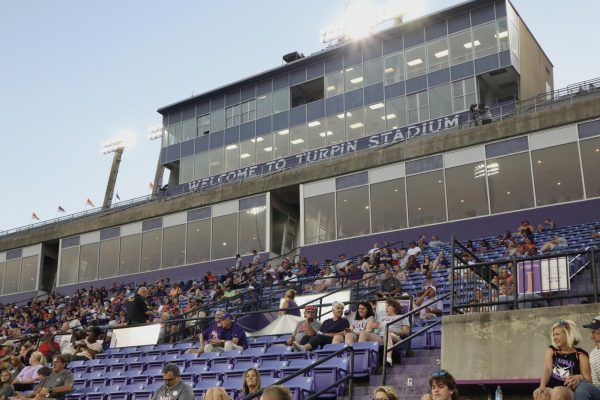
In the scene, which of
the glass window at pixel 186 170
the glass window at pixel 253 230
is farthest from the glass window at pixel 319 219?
the glass window at pixel 186 170

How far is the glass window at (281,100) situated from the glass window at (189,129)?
526 cm

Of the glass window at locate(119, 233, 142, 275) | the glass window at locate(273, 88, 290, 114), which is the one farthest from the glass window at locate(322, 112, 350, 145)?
the glass window at locate(119, 233, 142, 275)

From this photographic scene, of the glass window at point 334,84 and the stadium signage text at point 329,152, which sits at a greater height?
the glass window at point 334,84

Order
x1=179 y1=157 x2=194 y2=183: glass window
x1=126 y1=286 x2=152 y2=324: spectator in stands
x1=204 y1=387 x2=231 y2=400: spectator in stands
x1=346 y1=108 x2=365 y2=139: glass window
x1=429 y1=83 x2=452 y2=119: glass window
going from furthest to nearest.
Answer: x1=179 y1=157 x2=194 y2=183: glass window < x1=346 y1=108 x2=365 y2=139: glass window < x1=429 y1=83 x2=452 y2=119: glass window < x1=126 y1=286 x2=152 y2=324: spectator in stands < x1=204 y1=387 x2=231 y2=400: spectator in stands

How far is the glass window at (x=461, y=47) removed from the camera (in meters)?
29.7

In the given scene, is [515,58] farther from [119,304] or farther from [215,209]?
[119,304]

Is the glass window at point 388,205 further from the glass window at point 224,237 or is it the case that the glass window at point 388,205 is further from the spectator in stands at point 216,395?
the spectator in stands at point 216,395

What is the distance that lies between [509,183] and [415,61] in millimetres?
10062

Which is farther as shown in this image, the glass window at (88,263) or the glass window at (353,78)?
the glass window at (88,263)

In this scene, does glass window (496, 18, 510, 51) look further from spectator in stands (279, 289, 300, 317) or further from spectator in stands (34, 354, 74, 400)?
spectator in stands (34, 354, 74, 400)

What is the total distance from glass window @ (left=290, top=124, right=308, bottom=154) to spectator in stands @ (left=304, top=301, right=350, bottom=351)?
2279 cm

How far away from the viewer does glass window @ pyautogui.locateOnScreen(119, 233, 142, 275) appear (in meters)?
31.6

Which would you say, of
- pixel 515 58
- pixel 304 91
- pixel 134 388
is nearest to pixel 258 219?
pixel 304 91

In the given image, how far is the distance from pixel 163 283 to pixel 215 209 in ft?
14.0
